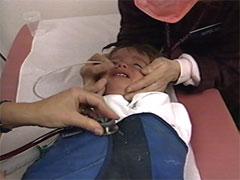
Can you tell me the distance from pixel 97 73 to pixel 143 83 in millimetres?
163

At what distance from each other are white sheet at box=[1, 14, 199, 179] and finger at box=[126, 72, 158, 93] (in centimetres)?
33

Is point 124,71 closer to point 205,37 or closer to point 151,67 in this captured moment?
point 151,67

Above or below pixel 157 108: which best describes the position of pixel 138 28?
above

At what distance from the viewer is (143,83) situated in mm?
1157

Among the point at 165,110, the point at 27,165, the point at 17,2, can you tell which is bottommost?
the point at 27,165

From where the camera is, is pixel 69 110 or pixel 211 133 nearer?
pixel 69 110

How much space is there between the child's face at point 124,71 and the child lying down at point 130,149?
0.04 meters

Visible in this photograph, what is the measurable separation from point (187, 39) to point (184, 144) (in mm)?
411

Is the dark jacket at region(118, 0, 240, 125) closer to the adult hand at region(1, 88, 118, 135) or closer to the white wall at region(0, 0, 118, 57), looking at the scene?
the adult hand at region(1, 88, 118, 135)

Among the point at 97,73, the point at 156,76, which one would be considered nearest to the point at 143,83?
the point at 156,76

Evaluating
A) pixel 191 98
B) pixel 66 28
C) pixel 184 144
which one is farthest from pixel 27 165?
pixel 66 28

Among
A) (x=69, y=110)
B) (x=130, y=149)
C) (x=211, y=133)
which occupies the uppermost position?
(x=69, y=110)

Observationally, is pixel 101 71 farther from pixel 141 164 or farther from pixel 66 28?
pixel 66 28

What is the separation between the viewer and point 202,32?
4.21 ft
